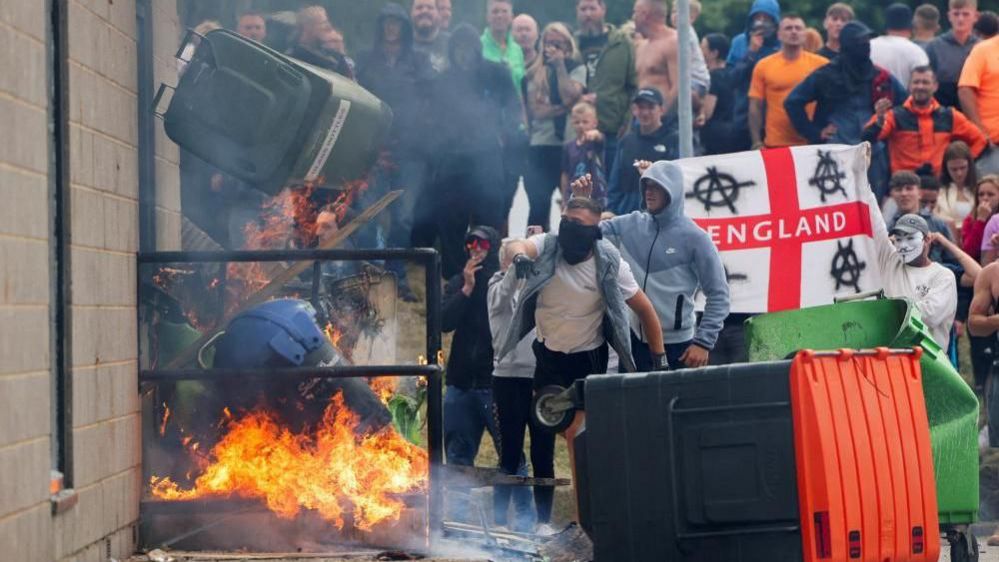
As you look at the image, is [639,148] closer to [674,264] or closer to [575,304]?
[674,264]

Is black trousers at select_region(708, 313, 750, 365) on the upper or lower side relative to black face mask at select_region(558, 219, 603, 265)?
lower

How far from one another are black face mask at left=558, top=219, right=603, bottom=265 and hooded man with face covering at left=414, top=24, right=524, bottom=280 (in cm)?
346

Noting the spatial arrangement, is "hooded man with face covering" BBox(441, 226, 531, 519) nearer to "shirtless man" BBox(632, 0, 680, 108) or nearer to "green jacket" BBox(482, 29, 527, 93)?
"shirtless man" BBox(632, 0, 680, 108)

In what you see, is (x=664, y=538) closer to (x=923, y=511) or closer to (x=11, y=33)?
(x=923, y=511)

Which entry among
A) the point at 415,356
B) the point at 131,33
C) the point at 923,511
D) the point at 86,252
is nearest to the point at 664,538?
the point at 923,511

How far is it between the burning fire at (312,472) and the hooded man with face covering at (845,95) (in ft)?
20.5

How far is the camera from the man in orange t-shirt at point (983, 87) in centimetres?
1438

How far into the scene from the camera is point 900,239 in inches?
453

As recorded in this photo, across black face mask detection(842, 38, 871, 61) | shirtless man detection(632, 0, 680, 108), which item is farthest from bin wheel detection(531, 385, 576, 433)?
black face mask detection(842, 38, 871, 61)

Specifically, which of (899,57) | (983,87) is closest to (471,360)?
(899,57)

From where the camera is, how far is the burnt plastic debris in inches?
362

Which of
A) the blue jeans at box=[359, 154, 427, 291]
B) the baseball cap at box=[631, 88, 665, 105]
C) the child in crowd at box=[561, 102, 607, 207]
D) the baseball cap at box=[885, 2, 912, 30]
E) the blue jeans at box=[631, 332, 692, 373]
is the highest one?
the baseball cap at box=[885, 2, 912, 30]

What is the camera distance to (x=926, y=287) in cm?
1137

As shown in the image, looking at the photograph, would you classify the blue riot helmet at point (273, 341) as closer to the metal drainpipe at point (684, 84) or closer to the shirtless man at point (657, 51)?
the metal drainpipe at point (684, 84)
